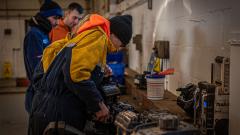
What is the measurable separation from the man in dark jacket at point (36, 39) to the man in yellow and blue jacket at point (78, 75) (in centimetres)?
69

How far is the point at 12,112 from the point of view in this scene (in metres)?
5.71

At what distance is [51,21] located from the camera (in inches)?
128

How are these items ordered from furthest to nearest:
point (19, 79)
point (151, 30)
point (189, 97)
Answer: point (19, 79) < point (151, 30) < point (189, 97)

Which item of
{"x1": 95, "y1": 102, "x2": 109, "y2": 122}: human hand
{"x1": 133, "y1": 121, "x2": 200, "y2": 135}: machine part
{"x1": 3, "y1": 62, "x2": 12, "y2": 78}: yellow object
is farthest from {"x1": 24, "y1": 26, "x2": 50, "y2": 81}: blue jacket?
{"x1": 3, "y1": 62, "x2": 12, "y2": 78}: yellow object

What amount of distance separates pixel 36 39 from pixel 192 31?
1340mm

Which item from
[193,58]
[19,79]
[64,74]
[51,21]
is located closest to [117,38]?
[64,74]

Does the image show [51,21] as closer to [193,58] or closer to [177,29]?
[177,29]

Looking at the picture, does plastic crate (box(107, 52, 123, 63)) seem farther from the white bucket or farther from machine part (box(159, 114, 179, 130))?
machine part (box(159, 114, 179, 130))

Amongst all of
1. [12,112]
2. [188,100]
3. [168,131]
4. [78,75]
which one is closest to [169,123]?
[168,131]

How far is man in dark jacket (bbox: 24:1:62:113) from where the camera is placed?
113 inches

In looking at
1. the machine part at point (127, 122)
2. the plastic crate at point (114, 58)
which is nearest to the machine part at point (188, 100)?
the machine part at point (127, 122)

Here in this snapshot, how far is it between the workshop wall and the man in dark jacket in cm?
98

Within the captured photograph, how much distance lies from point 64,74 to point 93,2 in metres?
6.12

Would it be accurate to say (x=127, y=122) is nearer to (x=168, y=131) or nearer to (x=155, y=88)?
(x=168, y=131)
